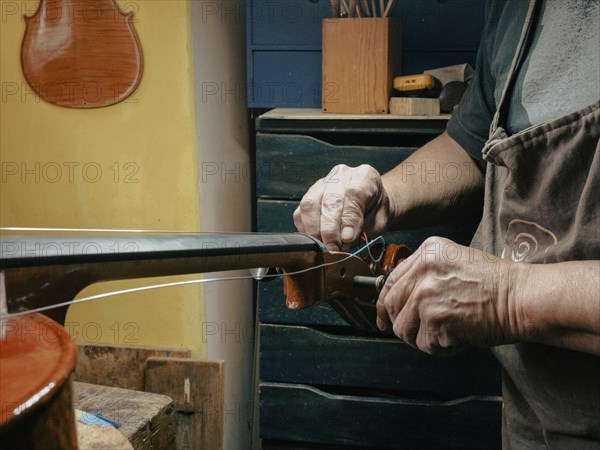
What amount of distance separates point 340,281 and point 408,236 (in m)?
0.51

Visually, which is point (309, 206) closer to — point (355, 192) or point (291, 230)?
point (355, 192)

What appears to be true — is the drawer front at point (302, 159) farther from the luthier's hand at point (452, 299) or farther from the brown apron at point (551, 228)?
the luthier's hand at point (452, 299)

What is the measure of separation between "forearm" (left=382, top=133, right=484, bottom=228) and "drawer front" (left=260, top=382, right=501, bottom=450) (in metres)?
0.50

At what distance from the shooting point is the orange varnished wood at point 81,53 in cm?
177

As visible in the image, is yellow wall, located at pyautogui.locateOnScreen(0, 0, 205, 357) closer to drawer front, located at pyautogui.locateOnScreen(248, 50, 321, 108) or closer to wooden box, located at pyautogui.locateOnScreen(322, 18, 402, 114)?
drawer front, located at pyautogui.locateOnScreen(248, 50, 321, 108)

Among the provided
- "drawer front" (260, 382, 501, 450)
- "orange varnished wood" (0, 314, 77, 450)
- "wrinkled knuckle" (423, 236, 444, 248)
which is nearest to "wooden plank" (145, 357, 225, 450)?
"drawer front" (260, 382, 501, 450)

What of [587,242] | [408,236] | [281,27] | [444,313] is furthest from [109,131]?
[587,242]

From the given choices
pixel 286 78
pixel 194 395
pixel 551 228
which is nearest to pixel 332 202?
pixel 551 228

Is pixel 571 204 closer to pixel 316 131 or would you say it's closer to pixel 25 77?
pixel 316 131

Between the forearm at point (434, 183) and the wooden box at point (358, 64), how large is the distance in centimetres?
28

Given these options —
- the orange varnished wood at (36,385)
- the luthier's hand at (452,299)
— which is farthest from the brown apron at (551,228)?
the orange varnished wood at (36,385)

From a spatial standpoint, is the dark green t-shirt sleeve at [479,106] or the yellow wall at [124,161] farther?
the yellow wall at [124,161]

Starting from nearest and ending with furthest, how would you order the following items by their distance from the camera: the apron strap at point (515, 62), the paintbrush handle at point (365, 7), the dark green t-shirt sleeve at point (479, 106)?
1. the apron strap at point (515, 62)
2. the dark green t-shirt sleeve at point (479, 106)
3. the paintbrush handle at point (365, 7)

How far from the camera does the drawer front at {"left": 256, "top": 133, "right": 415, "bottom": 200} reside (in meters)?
1.54
